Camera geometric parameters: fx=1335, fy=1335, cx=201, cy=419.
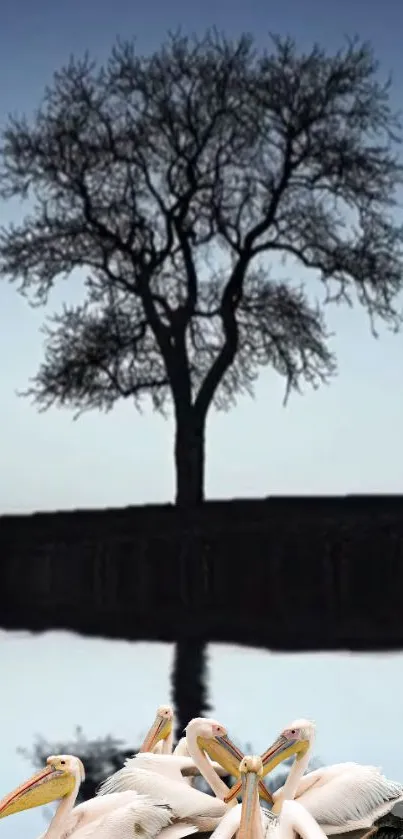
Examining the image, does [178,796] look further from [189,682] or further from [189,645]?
[189,645]

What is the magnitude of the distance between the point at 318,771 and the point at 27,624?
764cm


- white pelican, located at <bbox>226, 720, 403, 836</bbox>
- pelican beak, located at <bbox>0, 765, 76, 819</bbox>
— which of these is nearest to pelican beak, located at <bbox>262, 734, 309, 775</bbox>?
white pelican, located at <bbox>226, 720, 403, 836</bbox>

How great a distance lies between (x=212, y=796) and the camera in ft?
15.1

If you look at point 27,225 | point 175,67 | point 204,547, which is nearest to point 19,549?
point 204,547

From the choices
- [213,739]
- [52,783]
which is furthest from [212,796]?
[52,783]

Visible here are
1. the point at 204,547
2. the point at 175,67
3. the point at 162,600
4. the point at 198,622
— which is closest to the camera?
the point at 198,622

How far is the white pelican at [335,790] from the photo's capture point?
180 inches

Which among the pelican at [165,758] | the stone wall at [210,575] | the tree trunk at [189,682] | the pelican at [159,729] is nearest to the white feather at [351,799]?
the pelican at [165,758]

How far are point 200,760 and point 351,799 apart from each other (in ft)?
1.91

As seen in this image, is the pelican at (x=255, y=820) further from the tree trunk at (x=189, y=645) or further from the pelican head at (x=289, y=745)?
the tree trunk at (x=189, y=645)

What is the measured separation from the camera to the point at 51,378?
16.3 m

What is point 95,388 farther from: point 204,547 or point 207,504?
point 204,547

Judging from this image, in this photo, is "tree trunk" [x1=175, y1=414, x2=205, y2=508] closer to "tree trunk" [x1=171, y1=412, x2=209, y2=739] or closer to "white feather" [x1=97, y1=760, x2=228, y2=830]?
"tree trunk" [x1=171, y1=412, x2=209, y2=739]

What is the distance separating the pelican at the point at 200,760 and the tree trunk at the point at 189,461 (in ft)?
34.3
